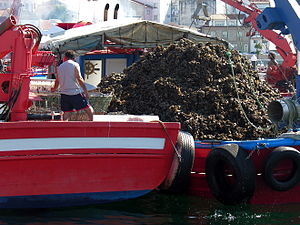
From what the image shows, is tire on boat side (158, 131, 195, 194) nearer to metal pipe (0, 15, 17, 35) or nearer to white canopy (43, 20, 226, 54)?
metal pipe (0, 15, 17, 35)

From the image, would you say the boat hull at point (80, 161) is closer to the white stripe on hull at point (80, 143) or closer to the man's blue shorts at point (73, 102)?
the white stripe on hull at point (80, 143)

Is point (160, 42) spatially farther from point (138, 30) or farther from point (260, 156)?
point (260, 156)

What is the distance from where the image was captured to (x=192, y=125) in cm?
1046

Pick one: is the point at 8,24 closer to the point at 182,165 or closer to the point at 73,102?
the point at 73,102

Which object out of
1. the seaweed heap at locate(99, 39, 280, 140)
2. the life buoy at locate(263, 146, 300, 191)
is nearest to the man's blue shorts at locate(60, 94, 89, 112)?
the seaweed heap at locate(99, 39, 280, 140)

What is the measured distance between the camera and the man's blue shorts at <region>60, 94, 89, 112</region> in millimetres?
9188

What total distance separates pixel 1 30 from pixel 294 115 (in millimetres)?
4756

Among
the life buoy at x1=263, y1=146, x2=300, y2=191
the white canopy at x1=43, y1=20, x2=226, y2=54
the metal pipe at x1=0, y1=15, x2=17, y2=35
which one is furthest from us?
the white canopy at x1=43, y1=20, x2=226, y2=54

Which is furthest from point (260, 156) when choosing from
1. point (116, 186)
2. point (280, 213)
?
point (116, 186)

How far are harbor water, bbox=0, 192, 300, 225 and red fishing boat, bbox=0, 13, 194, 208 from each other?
0.17 metres

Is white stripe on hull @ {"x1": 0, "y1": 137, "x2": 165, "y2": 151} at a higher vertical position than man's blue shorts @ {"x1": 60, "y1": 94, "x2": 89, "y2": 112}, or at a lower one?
lower

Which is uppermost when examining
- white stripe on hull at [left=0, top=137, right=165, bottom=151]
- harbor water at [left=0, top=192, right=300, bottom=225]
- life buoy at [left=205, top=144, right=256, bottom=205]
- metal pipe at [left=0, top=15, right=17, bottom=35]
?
metal pipe at [left=0, top=15, right=17, bottom=35]

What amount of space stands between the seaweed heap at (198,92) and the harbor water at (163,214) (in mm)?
1409

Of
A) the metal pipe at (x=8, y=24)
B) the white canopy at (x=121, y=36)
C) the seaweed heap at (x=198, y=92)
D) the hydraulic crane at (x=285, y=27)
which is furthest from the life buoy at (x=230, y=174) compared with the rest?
the white canopy at (x=121, y=36)
